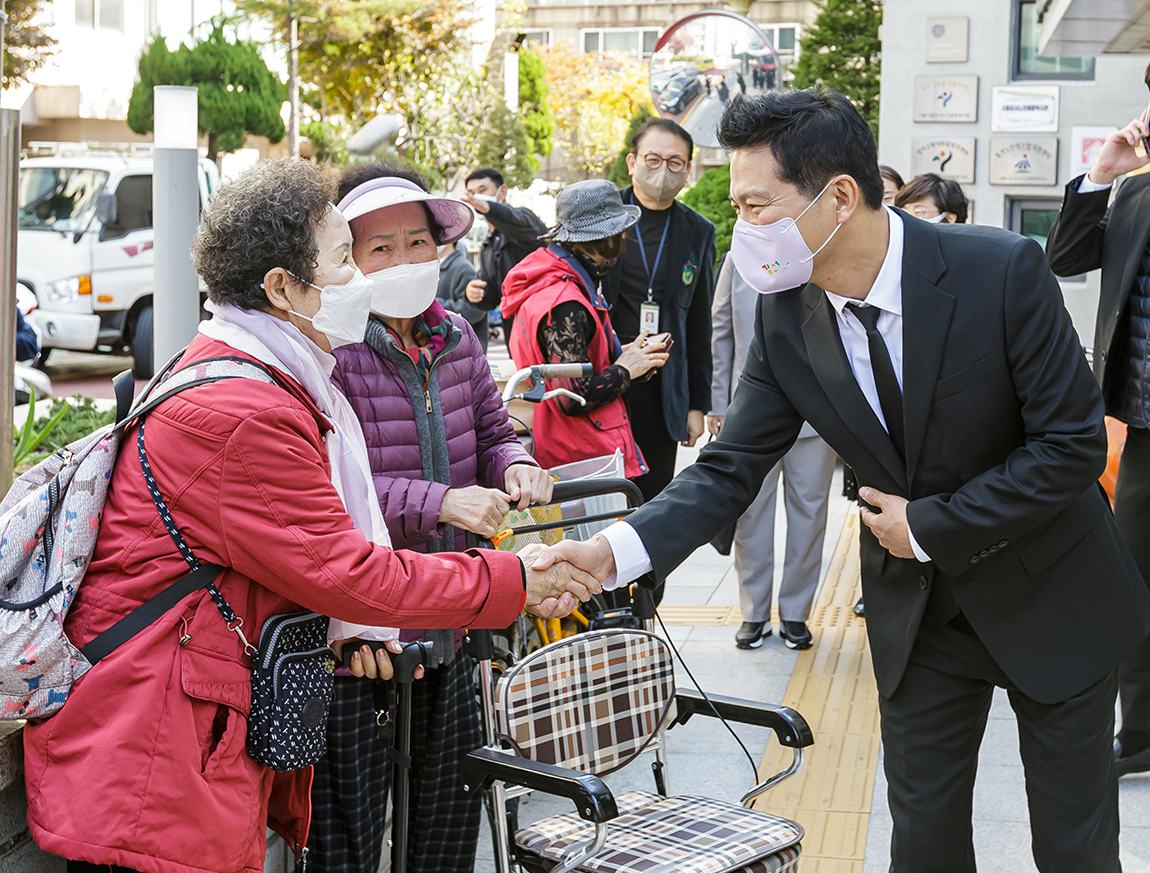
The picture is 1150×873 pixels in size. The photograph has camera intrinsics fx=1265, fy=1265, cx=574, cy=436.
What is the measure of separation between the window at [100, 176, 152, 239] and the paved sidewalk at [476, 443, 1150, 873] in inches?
443

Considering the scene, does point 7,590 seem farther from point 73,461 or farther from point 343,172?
point 343,172

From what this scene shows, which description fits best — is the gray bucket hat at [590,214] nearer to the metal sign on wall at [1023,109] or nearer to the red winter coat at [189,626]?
the red winter coat at [189,626]

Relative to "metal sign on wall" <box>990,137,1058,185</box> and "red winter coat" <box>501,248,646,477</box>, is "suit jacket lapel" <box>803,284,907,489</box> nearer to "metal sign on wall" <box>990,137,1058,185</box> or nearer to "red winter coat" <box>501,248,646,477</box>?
"red winter coat" <box>501,248,646,477</box>

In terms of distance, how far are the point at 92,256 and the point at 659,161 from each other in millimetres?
11450

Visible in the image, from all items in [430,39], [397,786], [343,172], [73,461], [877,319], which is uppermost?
[430,39]

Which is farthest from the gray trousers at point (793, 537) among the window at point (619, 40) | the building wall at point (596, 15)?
the window at point (619, 40)

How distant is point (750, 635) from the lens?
5980 mm

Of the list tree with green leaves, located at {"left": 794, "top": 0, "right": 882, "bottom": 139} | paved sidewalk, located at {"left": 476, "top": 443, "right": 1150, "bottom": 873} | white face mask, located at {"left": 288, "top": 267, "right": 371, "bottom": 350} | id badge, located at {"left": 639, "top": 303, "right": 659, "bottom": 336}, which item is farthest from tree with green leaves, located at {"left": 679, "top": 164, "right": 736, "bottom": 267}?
white face mask, located at {"left": 288, "top": 267, "right": 371, "bottom": 350}

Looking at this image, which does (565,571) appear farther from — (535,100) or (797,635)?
(535,100)

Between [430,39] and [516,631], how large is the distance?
2826 cm

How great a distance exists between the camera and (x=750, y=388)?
9.98 feet

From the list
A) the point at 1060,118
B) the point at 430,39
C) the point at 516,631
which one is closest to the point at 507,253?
the point at 516,631

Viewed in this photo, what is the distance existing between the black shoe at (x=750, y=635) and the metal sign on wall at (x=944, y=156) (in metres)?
7.89

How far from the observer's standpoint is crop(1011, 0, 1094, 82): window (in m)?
12.4
